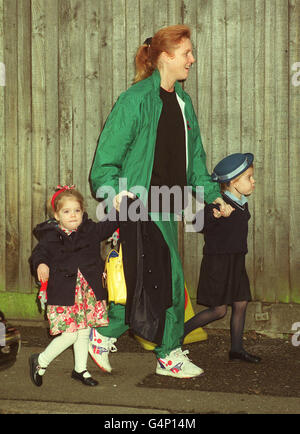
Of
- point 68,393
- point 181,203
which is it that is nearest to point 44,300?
point 68,393

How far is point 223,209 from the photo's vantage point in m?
5.59

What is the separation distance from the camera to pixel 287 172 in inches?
259

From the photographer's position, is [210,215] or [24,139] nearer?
[210,215]

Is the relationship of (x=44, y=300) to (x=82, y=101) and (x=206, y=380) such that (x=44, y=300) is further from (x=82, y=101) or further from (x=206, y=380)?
(x=82, y=101)

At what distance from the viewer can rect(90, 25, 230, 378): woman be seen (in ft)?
17.4

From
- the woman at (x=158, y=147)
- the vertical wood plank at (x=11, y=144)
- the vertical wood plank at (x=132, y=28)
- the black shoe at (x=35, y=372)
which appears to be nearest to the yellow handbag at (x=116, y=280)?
the woman at (x=158, y=147)

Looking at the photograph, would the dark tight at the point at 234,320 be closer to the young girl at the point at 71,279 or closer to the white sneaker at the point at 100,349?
the white sneaker at the point at 100,349

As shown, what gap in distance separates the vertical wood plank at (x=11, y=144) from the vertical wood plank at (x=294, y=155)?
261 cm

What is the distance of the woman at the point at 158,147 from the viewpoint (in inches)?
208

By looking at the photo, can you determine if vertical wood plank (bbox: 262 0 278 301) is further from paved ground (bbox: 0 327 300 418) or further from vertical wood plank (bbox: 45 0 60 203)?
vertical wood plank (bbox: 45 0 60 203)

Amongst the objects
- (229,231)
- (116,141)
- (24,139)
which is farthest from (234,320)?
(24,139)

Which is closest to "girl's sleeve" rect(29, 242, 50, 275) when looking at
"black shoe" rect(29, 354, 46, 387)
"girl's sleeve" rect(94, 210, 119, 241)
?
"girl's sleeve" rect(94, 210, 119, 241)

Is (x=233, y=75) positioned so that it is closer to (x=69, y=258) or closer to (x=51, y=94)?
(x=51, y=94)

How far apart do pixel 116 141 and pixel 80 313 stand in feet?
4.05
